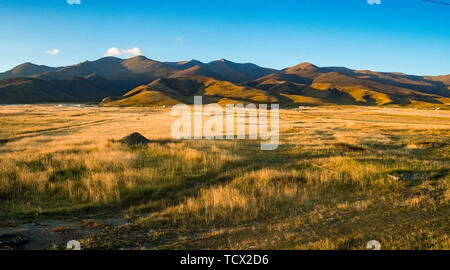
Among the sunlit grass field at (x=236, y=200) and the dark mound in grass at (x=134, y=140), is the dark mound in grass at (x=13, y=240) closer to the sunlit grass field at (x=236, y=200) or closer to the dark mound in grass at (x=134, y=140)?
the sunlit grass field at (x=236, y=200)

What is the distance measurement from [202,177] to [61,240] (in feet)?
23.6

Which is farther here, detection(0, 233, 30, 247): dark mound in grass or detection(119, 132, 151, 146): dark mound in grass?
detection(119, 132, 151, 146): dark mound in grass

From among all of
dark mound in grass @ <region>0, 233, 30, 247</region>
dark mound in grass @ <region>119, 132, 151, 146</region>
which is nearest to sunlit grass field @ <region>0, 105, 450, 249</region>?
dark mound in grass @ <region>0, 233, 30, 247</region>

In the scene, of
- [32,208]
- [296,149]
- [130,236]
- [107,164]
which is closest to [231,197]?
[130,236]

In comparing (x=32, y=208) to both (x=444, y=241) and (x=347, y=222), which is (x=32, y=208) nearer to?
(x=347, y=222)

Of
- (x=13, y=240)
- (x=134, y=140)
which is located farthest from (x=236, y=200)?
(x=134, y=140)

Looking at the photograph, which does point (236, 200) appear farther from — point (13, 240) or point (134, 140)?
point (134, 140)

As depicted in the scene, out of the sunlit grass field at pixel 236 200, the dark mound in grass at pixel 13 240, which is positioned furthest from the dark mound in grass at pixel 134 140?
the dark mound in grass at pixel 13 240

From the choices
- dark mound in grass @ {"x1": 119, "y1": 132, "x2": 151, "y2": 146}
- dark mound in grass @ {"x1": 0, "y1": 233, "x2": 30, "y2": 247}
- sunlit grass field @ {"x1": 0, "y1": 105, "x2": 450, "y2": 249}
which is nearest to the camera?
dark mound in grass @ {"x1": 0, "y1": 233, "x2": 30, "y2": 247}

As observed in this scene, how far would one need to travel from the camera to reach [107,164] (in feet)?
46.8

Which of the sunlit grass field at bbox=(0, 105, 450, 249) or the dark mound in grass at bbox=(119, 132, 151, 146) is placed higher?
the dark mound in grass at bbox=(119, 132, 151, 146)

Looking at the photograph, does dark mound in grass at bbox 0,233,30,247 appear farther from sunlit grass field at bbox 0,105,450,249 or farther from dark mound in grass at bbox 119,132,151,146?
dark mound in grass at bbox 119,132,151,146

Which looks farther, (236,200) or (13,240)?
(236,200)

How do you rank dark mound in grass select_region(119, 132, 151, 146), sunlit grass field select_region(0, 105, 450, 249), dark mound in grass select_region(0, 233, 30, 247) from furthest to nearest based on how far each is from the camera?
dark mound in grass select_region(119, 132, 151, 146)
sunlit grass field select_region(0, 105, 450, 249)
dark mound in grass select_region(0, 233, 30, 247)
